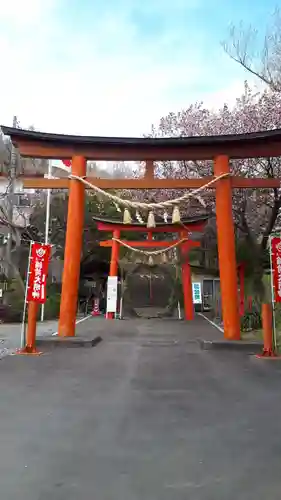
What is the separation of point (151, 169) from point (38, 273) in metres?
3.70

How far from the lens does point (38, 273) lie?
10773mm

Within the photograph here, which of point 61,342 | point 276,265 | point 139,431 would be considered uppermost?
point 276,265

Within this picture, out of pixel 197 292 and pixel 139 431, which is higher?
pixel 197 292

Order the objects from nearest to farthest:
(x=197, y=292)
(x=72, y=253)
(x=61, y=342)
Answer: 1. (x=61, y=342)
2. (x=72, y=253)
3. (x=197, y=292)

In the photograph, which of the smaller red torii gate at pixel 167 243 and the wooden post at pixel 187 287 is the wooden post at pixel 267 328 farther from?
the wooden post at pixel 187 287

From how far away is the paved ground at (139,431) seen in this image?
10.5 feet

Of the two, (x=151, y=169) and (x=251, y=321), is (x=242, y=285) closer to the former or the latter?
(x=251, y=321)

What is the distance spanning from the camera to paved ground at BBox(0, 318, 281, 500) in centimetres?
321

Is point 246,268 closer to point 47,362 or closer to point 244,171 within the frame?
point 244,171

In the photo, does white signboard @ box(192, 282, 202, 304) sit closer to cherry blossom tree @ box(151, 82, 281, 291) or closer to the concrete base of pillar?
cherry blossom tree @ box(151, 82, 281, 291)

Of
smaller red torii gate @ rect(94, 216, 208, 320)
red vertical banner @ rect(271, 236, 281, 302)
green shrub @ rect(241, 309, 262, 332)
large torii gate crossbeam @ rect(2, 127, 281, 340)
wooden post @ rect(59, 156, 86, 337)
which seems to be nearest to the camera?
red vertical banner @ rect(271, 236, 281, 302)

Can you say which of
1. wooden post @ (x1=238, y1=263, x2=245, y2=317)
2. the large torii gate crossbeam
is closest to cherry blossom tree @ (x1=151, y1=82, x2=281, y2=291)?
wooden post @ (x1=238, y1=263, x2=245, y2=317)

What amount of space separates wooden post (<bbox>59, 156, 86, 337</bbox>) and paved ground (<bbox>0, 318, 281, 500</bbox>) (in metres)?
3.19

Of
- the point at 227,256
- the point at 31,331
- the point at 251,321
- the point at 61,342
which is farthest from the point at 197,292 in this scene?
the point at 31,331
